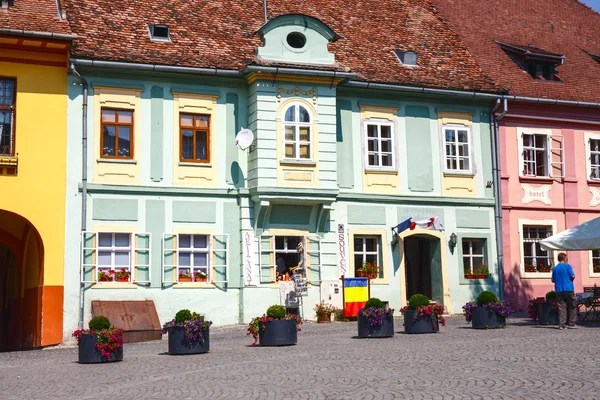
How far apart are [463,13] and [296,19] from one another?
9818 millimetres

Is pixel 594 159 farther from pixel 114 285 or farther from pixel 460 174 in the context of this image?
pixel 114 285

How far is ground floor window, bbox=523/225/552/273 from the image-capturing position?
29.6 metres

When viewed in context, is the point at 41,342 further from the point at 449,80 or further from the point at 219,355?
the point at 449,80

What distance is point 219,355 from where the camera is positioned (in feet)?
56.4

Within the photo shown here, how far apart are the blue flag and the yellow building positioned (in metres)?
9.31

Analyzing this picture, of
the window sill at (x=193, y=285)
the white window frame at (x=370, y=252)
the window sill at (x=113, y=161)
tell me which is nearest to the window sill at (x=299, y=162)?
the white window frame at (x=370, y=252)

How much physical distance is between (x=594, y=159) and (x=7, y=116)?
18284mm

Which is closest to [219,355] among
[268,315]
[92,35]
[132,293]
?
[268,315]

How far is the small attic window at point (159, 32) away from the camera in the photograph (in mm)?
26156

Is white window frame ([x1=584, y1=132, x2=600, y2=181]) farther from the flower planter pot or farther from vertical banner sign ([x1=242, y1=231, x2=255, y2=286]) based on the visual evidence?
vertical banner sign ([x1=242, y1=231, x2=255, y2=286])

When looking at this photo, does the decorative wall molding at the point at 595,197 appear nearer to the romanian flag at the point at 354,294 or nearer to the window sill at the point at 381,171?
the window sill at the point at 381,171

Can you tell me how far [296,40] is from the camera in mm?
26422

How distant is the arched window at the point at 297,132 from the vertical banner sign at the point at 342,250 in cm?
235

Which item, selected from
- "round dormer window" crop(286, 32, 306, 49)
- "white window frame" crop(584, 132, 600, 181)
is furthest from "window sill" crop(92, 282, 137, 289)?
"white window frame" crop(584, 132, 600, 181)
